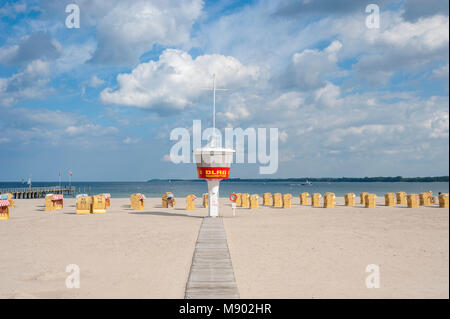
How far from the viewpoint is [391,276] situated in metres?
7.22

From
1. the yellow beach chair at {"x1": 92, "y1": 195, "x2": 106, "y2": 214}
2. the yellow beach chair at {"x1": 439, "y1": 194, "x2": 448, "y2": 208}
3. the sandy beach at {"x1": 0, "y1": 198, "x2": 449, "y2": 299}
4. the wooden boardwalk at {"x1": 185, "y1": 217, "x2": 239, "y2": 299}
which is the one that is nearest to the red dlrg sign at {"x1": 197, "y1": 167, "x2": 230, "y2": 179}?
the sandy beach at {"x1": 0, "y1": 198, "x2": 449, "y2": 299}

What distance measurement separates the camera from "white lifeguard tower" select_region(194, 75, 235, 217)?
18.6 meters

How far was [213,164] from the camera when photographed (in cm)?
1862

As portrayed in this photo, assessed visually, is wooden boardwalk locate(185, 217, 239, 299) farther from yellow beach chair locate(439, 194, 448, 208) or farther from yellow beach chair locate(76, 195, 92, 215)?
yellow beach chair locate(439, 194, 448, 208)

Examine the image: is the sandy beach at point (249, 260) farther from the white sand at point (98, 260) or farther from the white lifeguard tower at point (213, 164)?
the white lifeguard tower at point (213, 164)

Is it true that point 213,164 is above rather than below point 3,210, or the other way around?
above

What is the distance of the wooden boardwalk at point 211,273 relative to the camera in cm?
628

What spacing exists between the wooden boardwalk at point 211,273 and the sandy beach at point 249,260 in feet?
0.69

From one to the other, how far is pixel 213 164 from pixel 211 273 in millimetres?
11364

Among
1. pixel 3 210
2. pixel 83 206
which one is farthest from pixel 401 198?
pixel 3 210

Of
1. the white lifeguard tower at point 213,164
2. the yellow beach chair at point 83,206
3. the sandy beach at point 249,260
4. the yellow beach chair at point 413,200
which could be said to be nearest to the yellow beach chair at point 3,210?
the yellow beach chair at point 83,206

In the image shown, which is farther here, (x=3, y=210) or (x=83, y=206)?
(x=83, y=206)

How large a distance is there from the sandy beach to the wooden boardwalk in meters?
0.21

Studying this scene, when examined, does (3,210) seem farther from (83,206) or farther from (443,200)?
(443,200)
